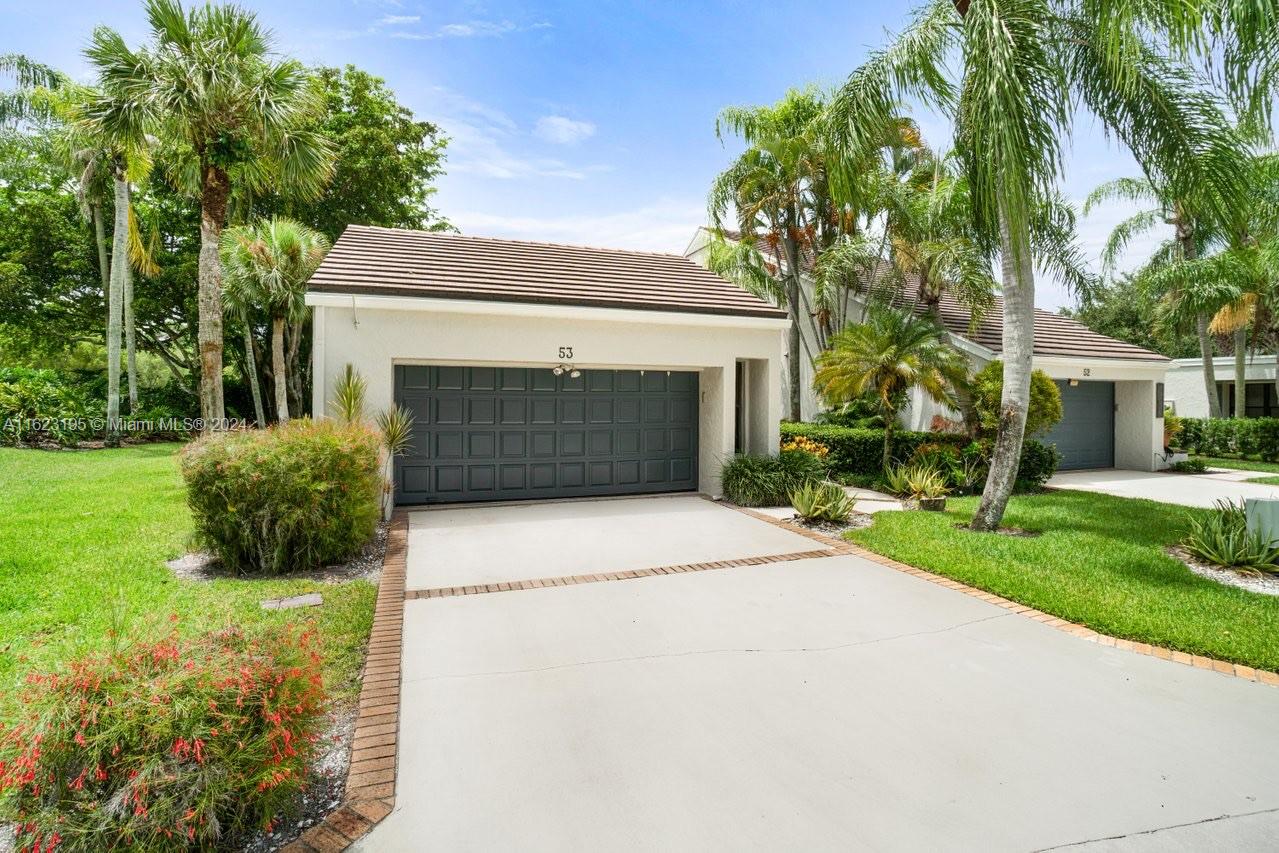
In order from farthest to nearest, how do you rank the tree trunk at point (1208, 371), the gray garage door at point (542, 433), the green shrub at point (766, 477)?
the tree trunk at point (1208, 371)
the green shrub at point (766, 477)
the gray garage door at point (542, 433)

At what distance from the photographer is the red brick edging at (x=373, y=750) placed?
114 inches

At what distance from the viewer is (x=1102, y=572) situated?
7113 mm

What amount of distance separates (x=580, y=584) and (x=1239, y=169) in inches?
391

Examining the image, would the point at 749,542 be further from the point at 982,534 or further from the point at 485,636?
the point at 485,636

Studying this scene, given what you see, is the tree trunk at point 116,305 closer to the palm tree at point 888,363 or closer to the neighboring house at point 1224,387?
the palm tree at point 888,363

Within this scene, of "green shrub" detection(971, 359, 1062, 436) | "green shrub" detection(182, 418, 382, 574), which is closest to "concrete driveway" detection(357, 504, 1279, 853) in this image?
"green shrub" detection(182, 418, 382, 574)

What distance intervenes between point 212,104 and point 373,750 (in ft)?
38.9

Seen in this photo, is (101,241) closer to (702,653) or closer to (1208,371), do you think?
(702,653)

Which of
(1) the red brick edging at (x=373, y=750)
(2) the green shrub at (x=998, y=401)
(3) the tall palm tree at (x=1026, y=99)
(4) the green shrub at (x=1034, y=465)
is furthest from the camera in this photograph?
(4) the green shrub at (x=1034, y=465)

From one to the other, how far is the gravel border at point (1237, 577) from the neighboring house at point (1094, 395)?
329 inches

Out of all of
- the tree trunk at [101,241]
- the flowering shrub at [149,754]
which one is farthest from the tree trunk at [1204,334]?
the tree trunk at [101,241]

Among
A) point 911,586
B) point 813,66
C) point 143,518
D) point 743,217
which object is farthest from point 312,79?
point 911,586

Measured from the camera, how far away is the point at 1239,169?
27.7 ft

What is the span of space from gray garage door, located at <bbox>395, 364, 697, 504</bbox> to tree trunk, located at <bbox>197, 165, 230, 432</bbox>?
12.8ft
